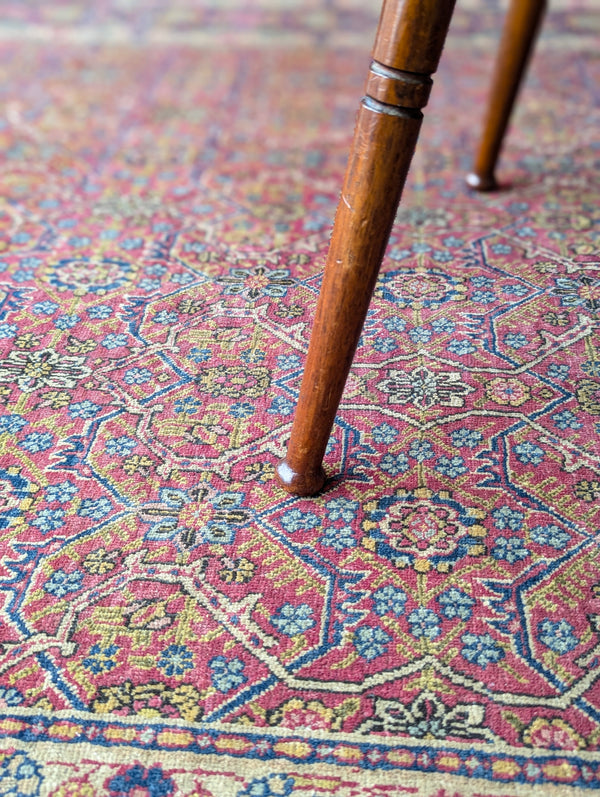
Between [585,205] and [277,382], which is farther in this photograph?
[585,205]

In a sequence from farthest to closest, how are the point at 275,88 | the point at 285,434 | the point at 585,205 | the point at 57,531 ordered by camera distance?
the point at 275,88 < the point at 585,205 < the point at 285,434 < the point at 57,531

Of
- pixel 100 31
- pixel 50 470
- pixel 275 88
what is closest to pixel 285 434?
pixel 50 470

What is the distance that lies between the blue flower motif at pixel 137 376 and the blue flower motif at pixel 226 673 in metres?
0.48

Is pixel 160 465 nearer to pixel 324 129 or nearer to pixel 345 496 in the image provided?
pixel 345 496

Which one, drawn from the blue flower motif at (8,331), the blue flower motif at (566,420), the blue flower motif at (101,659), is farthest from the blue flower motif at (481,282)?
the blue flower motif at (101,659)

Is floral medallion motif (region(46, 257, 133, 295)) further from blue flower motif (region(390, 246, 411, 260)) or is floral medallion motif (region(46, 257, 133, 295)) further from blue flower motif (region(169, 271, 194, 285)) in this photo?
blue flower motif (region(390, 246, 411, 260))

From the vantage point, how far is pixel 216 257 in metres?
1.47

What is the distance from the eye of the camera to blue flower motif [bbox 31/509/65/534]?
3.12 feet

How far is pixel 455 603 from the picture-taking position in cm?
87

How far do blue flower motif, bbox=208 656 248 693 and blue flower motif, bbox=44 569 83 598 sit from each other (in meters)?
0.18

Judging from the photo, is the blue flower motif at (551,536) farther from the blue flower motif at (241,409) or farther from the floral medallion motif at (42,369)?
the floral medallion motif at (42,369)

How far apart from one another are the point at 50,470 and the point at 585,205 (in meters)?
1.17

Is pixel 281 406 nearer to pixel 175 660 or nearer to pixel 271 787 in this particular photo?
pixel 175 660

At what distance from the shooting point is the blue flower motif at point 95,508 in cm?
97
